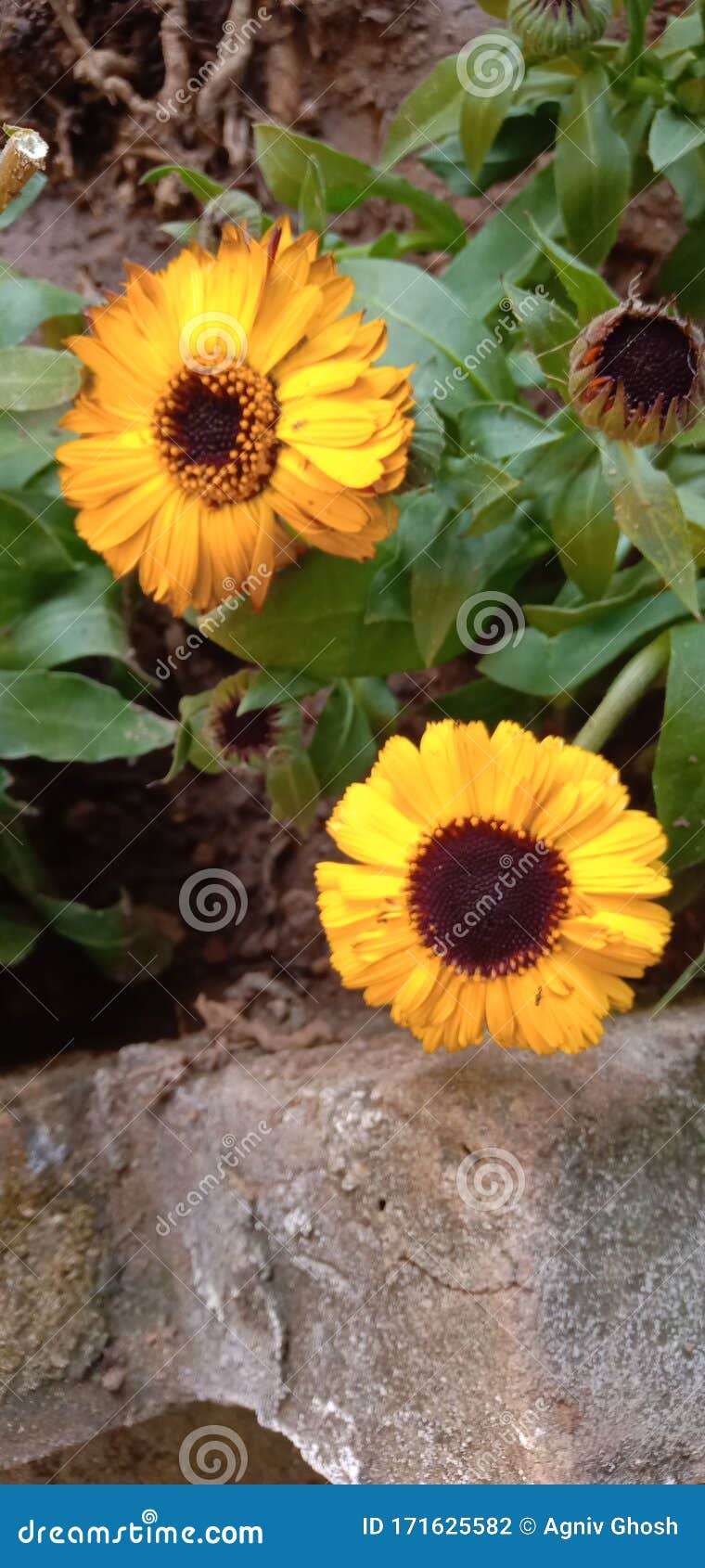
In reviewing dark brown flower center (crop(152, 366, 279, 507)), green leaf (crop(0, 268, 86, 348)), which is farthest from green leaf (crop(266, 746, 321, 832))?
green leaf (crop(0, 268, 86, 348))

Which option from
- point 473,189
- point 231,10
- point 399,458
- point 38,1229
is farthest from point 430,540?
point 231,10

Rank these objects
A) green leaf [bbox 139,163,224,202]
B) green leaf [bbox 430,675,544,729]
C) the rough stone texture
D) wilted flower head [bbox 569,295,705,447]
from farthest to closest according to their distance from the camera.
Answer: green leaf [bbox 430,675,544,729] < green leaf [bbox 139,163,224,202] < the rough stone texture < wilted flower head [bbox 569,295,705,447]

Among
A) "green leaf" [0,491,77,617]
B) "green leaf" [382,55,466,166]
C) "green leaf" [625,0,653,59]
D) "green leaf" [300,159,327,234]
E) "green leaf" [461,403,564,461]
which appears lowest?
"green leaf" [0,491,77,617]

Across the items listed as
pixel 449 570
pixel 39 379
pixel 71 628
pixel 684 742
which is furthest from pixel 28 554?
pixel 684 742

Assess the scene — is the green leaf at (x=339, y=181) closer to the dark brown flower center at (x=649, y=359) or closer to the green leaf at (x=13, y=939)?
the dark brown flower center at (x=649, y=359)

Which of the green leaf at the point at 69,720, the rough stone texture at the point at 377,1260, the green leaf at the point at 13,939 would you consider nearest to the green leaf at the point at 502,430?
the green leaf at the point at 69,720

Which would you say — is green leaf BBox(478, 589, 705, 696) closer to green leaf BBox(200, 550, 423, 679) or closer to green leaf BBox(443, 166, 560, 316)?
green leaf BBox(200, 550, 423, 679)
